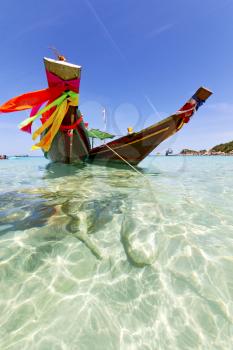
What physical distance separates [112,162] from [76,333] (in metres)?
11.8

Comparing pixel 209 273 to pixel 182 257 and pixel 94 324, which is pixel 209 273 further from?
pixel 94 324

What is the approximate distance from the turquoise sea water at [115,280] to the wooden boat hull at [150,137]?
5781 millimetres

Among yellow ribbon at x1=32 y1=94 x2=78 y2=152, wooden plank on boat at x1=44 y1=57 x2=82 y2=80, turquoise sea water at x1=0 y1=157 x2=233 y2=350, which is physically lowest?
turquoise sea water at x1=0 y1=157 x2=233 y2=350

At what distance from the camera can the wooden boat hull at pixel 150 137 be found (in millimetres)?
9336

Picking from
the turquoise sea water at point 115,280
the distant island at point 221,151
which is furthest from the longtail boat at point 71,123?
the distant island at point 221,151

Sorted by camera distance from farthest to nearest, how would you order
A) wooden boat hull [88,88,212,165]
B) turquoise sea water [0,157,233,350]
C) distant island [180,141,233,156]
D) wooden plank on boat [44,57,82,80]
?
distant island [180,141,233,156], wooden boat hull [88,88,212,165], wooden plank on boat [44,57,82,80], turquoise sea water [0,157,233,350]

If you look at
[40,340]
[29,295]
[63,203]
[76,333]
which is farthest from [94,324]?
[63,203]

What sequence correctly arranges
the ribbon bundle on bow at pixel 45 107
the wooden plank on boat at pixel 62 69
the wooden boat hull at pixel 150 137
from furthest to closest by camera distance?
the wooden boat hull at pixel 150 137, the wooden plank on boat at pixel 62 69, the ribbon bundle on bow at pixel 45 107

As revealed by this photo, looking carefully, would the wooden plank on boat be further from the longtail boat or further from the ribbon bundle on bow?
the ribbon bundle on bow

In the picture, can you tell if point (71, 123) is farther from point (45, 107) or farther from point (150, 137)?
point (150, 137)

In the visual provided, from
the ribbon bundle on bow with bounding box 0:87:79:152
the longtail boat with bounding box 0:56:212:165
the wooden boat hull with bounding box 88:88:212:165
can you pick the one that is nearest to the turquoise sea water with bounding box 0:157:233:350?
the ribbon bundle on bow with bounding box 0:87:79:152

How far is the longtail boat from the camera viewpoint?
473 cm

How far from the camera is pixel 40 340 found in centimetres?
155

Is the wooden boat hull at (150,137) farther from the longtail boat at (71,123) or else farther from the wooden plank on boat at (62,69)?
the wooden plank on boat at (62,69)
